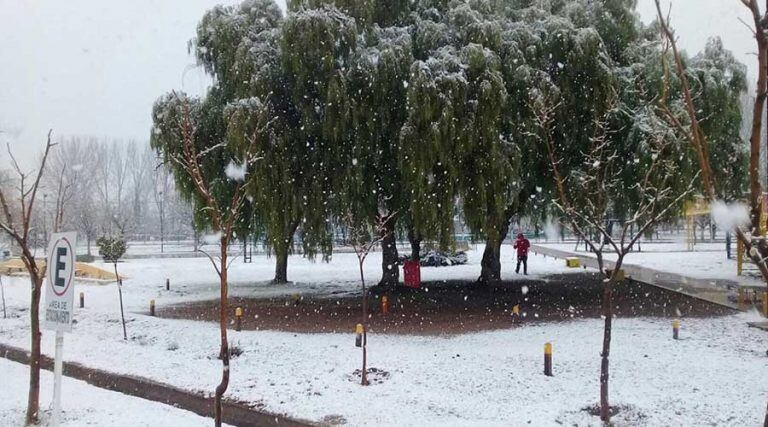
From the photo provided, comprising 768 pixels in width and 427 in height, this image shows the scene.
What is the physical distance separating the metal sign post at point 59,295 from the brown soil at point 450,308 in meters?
7.57

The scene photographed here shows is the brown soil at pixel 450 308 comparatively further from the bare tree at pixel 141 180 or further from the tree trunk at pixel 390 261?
the bare tree at pixel 141 180

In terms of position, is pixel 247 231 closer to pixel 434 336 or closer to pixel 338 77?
pixel 338 77

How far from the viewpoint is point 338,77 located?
14711mm

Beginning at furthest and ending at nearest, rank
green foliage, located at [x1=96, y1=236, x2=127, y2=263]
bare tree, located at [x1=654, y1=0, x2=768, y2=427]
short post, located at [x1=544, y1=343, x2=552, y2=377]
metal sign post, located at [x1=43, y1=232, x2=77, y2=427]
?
green foliage, located at [x1=96, y1=236, x2=127, y2=263]
short post, located at [x1=544, y1=343, x2=552, y2=377]
metal sign post, located at [x1=43, y1=232, x2=77, y2=427]
bare tree, located at [x1=654, y1=0, x2=768, y2=427]

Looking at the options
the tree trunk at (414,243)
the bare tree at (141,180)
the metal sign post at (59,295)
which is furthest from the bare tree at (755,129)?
the bare tree at (141,180)

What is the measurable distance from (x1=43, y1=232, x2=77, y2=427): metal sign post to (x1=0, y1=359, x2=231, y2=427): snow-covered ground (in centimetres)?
159

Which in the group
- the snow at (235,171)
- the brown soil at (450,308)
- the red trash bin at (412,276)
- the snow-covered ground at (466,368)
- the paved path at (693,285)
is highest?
the snow at (235,171)

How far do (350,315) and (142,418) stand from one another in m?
8.12

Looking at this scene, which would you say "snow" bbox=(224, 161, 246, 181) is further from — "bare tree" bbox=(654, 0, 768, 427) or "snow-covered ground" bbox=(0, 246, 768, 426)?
"bare tree" bbox=(654, 0, 768, 427)

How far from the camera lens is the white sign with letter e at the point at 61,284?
18.9ft

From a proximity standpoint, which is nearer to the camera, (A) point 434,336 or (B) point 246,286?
(A) point 434,336

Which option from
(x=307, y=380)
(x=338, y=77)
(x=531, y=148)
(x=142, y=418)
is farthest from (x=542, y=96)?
(x=142, y=418)

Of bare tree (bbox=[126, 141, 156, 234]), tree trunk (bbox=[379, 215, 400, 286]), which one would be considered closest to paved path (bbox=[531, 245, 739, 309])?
tree trunk (bbox=[379, 215, 400, 286])

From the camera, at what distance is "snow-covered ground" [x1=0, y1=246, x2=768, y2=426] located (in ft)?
24.7
